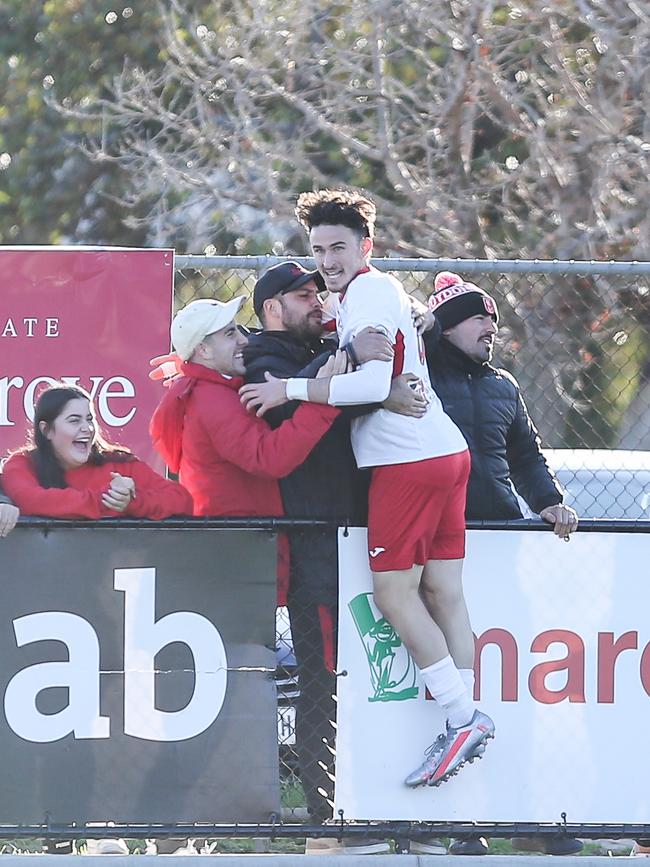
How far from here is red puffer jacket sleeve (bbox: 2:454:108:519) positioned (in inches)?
183

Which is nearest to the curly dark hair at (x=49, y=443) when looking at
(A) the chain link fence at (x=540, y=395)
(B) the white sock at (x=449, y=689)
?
(A) the chain link fence at (x=540, y=395)

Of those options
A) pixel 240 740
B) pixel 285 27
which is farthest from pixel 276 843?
pixel 285 27

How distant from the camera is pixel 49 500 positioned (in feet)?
15.2

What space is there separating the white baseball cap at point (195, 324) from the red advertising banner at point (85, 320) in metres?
→ 1.32

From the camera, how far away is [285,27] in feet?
36.6

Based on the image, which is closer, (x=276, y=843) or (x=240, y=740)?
(x=240, y=740)

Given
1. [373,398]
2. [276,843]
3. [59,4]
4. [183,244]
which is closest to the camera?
[373,398]

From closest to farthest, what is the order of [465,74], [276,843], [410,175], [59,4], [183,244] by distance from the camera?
[276,843] < [465,74] < [410,175] < [183,244] < [59,4]

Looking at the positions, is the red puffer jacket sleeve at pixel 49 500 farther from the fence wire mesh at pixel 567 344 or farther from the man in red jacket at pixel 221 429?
the fence wire mesh at pixel 567 344

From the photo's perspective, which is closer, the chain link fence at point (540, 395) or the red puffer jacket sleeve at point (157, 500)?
the red puffer jacket sleeve at point (157, 500)

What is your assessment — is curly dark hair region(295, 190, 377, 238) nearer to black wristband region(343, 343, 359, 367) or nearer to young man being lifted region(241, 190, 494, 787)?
young man being lifted region(241, 190, 494, 787)

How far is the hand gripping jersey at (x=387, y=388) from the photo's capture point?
4402mm

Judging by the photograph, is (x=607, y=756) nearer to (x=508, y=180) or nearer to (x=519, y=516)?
(x=519, y=516)

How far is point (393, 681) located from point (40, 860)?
1.31 meters
